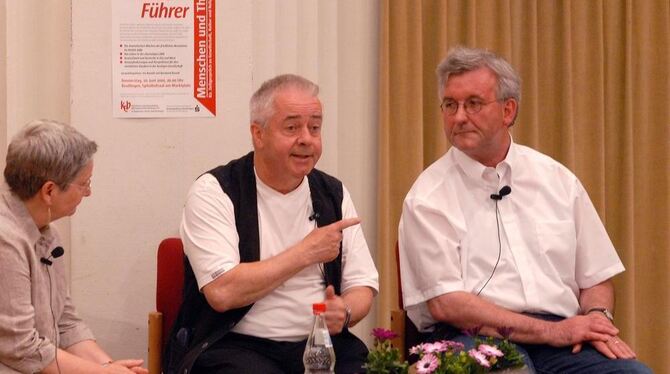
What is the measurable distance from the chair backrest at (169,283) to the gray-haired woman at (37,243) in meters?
0.45

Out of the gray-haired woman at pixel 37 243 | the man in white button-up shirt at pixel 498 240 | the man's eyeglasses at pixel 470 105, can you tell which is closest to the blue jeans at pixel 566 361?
the man in white button-up shirt at pixel 498 240

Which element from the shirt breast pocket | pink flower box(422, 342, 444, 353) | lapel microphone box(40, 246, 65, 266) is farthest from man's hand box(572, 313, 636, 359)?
lapel microphone box(40, 246, 65, 266)

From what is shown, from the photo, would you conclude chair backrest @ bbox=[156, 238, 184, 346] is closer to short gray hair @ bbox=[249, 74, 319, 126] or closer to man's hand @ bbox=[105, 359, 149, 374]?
man's hand @ bbox=[105, 359, 149, 374]

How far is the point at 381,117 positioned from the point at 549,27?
3.29 feet

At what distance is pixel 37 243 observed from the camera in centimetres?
254

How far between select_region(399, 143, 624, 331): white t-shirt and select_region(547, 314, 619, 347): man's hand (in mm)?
132

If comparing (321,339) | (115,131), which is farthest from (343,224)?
(115,131)

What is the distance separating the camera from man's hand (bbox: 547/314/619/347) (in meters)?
2.77

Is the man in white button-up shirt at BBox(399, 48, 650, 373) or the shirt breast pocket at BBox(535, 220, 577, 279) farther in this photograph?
the shirt breast pocket at BBox(535, 220, 577, 279)

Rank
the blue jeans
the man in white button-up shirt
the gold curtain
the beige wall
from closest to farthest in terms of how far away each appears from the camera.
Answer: the blue jeans → the man in white button-up shirt → the beige wall → the gold curtain

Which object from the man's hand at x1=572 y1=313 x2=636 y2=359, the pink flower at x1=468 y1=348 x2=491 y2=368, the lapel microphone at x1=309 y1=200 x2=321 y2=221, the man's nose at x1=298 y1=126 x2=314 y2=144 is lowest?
the man's hand at x1=572 y1=313 x2=636 y2=359

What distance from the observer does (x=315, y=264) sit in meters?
2.88

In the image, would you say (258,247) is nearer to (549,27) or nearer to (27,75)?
(27,75)

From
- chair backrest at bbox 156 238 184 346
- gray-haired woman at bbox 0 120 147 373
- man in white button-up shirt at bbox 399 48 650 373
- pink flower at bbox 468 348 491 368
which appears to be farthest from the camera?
chair backrest at bbox 156 238 184 346
